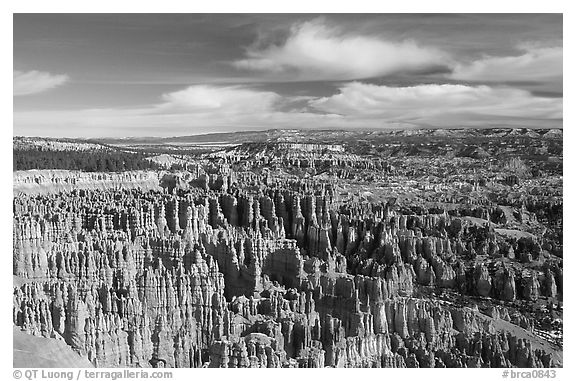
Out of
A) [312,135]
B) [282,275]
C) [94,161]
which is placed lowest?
[282,275]

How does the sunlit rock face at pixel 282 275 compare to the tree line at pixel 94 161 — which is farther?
the tree line at pixel 94 161

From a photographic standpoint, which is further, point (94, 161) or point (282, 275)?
point (94, 161)

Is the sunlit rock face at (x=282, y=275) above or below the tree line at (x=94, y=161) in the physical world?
below

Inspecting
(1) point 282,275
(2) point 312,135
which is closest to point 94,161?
(2) point 312,135

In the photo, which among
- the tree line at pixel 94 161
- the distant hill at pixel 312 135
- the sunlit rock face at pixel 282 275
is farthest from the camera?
the tree line at pixel 94 161

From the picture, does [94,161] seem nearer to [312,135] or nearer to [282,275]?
[312,135]

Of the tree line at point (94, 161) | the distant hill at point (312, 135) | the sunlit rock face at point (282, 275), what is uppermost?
the distant hill at point (312, 135)

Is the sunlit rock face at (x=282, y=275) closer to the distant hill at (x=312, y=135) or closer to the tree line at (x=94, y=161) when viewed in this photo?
the tree line at (x=94, y=161)

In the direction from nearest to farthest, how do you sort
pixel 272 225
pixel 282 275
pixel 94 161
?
pixel 282 275
pixel 272 225
pixel 94 161
